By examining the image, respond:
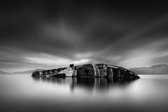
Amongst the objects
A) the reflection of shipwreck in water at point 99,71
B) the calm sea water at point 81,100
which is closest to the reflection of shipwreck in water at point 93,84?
the calm sea water at point 81,100

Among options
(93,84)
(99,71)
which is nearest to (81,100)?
(93,84)

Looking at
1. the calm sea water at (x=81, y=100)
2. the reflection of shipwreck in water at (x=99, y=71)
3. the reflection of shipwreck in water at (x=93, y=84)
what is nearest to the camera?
the calm sea water at (x=81, y=100)

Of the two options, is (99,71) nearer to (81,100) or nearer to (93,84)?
(93,84)

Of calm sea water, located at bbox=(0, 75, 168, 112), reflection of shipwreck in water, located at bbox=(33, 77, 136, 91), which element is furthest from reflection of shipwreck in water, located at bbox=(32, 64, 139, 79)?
calm sea water, located at bbox=(0, 75, 168, 112)

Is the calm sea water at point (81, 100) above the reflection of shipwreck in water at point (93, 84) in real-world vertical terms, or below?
above

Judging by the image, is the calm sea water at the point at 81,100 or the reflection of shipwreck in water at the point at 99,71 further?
the reflection of shipwreck in water at the point at 99,71

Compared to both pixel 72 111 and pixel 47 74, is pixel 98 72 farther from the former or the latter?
pixel 72 111

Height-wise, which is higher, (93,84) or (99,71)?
(99,71)

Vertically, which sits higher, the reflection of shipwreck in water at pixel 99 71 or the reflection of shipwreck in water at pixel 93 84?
the reflection of shipwreck in water at pixel 99 71

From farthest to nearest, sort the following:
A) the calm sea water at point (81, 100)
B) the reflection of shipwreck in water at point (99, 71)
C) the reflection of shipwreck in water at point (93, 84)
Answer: the reflection of shipwreck in water at point (99, 71) → the reflection of shipwreck in water at point (93, 84) → the calm sea water at point (81, 100)

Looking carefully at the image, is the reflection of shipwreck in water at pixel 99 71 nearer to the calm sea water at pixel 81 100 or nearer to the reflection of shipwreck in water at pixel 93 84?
the reflection of shipwreck in water at pixel 93 84

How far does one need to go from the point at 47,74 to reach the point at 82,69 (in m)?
7.57

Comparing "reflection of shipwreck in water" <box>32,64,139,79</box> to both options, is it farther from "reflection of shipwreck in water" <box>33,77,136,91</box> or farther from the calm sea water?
the calm sea water

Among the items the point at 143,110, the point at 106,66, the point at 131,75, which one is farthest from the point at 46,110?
the point at 131,75
